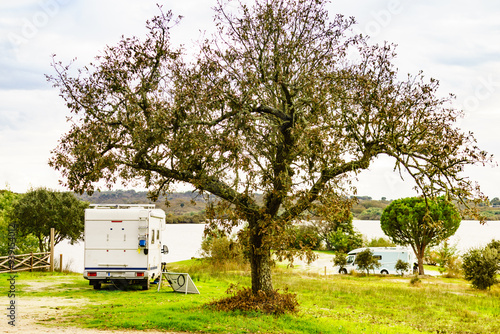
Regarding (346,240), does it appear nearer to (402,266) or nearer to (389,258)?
(389,258)

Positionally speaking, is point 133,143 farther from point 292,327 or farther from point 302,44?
point 292,327

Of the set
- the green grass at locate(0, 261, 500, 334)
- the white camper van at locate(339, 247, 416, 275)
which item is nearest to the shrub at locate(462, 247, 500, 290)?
the green grass at locate(0, 261, 500, 334)

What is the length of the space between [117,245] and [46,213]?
1349 cm

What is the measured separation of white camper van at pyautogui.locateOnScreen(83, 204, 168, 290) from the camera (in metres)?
17.7

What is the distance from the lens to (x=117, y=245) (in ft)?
58.0

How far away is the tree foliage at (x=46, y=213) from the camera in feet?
94.3

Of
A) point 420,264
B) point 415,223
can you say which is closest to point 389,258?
point 420,264

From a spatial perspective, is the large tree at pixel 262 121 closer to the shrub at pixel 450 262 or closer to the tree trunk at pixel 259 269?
the tree trunk at pixel 259 269

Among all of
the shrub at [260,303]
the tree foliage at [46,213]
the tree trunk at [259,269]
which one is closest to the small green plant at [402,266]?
the tree foliage at [46,213]

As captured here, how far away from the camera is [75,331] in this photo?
32.9 ft

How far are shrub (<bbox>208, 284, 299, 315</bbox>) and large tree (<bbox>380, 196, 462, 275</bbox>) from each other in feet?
78.6

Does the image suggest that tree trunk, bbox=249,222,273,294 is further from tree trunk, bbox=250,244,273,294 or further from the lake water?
the lake water

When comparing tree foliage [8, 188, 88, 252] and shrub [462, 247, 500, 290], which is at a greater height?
tree foliage [8, 188, 88, 252]

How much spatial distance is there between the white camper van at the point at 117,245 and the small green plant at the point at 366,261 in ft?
68.7
